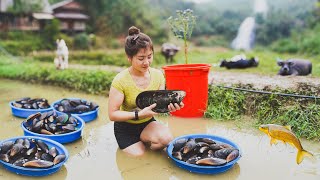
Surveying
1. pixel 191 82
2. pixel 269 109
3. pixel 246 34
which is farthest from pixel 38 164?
pixel 246 34

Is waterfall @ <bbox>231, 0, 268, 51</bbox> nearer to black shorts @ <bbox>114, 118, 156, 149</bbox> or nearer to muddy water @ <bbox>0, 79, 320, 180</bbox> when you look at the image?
muddy water @ <bbox>0, 79, 320, 180</bbox>

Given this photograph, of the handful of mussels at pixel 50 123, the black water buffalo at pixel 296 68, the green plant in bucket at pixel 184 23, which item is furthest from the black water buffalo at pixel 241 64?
the handful of mussels at pixel 50 123

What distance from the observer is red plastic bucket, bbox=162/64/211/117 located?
4.28m

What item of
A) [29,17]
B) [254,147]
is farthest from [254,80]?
[29,17]

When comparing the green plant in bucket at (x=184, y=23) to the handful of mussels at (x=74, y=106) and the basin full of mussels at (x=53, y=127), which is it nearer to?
the handful of mussels at (x=74, y=106)

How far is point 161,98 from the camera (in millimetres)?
3039

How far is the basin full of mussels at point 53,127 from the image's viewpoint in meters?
3.46

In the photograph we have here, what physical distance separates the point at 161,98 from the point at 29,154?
1.27 m

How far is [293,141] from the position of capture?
103 inches

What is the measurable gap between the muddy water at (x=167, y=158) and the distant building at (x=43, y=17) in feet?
49.2

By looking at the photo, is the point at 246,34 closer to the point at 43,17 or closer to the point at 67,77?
the point at 43,17

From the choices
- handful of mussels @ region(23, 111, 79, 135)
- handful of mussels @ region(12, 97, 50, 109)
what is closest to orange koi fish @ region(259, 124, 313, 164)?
handful of mussels @ region(23, 111, 79, 135)

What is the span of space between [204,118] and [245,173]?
1.72 m

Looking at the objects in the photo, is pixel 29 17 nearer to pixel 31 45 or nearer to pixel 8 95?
pixel 31 45
